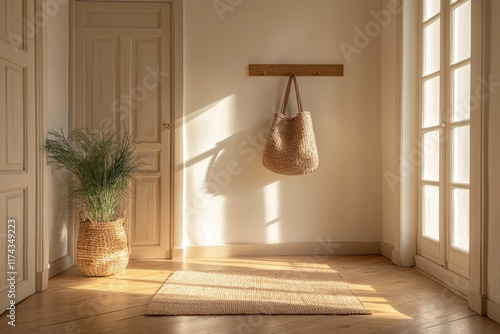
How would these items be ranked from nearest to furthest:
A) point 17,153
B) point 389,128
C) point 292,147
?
Result: 1. point 17,153
2. point 292,147
3. point 389,128

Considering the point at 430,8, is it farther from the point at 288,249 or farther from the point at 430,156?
the point at 288,249

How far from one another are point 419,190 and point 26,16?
2774 millimetres

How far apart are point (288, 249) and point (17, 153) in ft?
7.04

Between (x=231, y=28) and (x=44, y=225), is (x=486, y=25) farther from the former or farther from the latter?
(x=44, y=225)

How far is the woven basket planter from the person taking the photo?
10.0ft

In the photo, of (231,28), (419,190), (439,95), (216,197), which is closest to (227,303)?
(216,197)

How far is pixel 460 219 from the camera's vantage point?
2727 millimetres

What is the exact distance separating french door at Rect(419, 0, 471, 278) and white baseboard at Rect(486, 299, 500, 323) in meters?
0.42

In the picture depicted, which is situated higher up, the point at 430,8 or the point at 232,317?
the point at 430,8

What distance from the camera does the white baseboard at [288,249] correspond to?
12.2ft

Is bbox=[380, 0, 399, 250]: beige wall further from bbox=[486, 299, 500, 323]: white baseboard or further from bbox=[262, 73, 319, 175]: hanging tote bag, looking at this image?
bbox=[486, 299, 500, 323]: white baseboard

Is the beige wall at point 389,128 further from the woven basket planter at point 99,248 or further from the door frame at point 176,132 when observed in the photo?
the woven basket planter at point 99,248

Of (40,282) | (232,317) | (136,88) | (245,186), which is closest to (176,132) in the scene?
(136,88)

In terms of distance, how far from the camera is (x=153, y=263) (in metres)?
3.54
